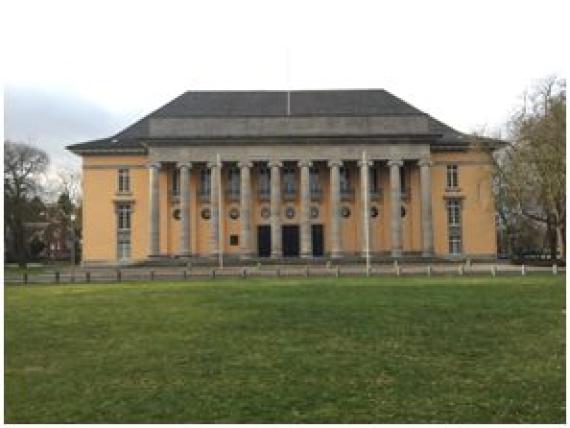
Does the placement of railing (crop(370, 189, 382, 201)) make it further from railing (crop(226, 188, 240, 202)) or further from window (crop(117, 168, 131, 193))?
window (crop(117, 168, 131, 193))

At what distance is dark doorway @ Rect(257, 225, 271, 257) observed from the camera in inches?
2510

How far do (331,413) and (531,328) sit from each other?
26.7 feet

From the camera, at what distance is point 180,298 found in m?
23.8

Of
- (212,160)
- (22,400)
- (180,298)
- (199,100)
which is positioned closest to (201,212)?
(212,160)

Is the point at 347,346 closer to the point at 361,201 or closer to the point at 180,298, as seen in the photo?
the point at 180,298

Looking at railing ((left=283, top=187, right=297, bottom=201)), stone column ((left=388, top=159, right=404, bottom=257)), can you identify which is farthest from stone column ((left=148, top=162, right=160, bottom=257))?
stone column ((left=388, top=159, right=404, bottom=257))

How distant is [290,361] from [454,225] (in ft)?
178

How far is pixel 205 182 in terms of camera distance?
64.5 meters

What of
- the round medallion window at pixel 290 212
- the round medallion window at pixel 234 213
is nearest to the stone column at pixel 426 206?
the round medallion window at pixel 290 212

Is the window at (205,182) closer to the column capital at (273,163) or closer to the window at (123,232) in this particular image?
the column capital at (273,163)

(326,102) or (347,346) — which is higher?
(326,102)

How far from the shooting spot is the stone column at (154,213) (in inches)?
2425

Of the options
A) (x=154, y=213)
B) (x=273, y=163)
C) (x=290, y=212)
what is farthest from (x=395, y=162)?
(x=154, y=213)

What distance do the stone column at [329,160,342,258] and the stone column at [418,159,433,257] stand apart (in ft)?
23.5
